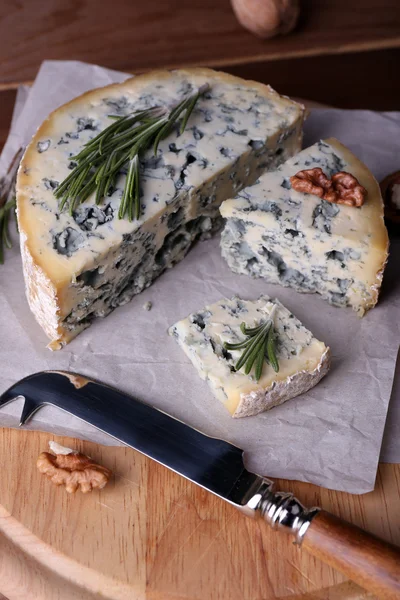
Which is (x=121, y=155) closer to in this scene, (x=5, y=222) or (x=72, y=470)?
(x=5, y=222)

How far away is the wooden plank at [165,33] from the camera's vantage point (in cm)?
457

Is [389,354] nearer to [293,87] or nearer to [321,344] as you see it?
[321,344]

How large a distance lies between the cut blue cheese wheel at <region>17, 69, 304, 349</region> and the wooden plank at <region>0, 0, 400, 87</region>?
0.93 m

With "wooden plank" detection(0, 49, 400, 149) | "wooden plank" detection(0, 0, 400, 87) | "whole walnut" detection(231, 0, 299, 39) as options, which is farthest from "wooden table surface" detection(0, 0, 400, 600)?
"whole walnut" detection(231, 0, 299, 39)

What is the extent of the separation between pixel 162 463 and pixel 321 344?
798 mm

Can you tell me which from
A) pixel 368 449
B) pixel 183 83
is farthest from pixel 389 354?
pixel 183 83

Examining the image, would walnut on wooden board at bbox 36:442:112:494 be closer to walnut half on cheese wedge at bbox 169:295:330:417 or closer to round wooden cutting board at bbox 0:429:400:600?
round wooden cutting board at bbox 0:429:400:600

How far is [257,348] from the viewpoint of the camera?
117 inches

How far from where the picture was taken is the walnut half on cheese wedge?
2967 mm

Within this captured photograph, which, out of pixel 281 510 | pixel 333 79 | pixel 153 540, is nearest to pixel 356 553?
pixel 281 510

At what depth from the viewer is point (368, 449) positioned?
115 inches

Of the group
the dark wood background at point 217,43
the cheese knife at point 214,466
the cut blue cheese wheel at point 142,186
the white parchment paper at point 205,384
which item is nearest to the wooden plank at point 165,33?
the dark wood background at point 217,43

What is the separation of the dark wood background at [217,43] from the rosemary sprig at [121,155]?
45.1 inches

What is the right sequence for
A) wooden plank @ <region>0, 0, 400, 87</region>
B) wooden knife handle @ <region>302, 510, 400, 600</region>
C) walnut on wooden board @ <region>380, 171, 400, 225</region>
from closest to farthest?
wooden knife handle @ <region>302, 510, 400, 600</region>, walnut on wooden board @ <region>380, 171, 400, 225</region>, wooden plank @ <region>0, 0, 400, 87</region>
